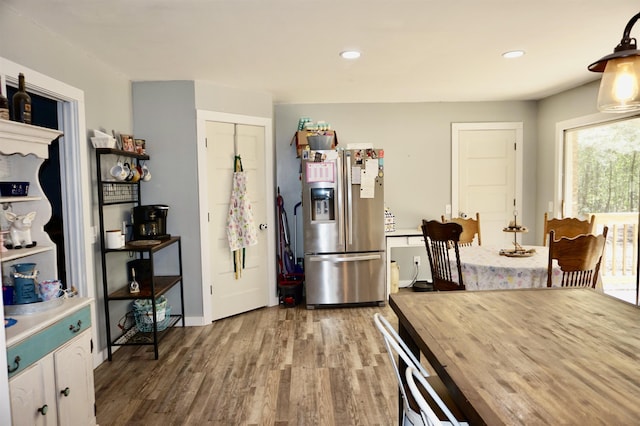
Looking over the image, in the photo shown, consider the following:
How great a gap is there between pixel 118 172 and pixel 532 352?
323cm

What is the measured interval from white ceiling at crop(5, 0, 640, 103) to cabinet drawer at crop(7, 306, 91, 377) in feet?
5.17

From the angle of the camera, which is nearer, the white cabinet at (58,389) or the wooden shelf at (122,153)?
the white cabinet at (58,389)

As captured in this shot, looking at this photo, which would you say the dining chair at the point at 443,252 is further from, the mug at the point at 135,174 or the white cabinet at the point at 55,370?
the mug at the point at 135,174

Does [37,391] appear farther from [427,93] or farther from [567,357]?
[427,93]

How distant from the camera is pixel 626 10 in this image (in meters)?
2.51

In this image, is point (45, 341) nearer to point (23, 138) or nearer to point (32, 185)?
point (32, 185)

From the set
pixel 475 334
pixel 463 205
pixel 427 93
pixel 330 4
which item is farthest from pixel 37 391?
pixel 463 205

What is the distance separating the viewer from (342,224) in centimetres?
457

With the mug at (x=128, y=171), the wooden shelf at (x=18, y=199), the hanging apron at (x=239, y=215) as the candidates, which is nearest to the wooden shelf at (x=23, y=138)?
the wooden shelf at (x=18, y=199)

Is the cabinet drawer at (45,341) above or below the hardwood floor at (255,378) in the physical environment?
above

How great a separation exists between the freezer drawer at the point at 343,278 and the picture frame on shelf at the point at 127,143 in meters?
2.04

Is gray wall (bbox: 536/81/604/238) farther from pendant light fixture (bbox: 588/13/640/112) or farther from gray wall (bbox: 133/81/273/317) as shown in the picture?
gray wall (bbox: 133/81/273/317)

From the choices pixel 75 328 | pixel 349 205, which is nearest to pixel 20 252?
pixel 75 328

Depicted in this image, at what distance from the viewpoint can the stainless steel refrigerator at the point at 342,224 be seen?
452 centimetres
